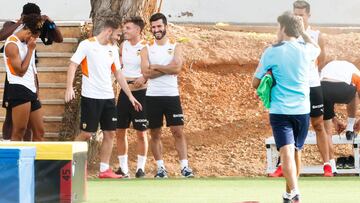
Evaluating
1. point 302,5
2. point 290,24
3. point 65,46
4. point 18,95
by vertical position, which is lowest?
point 65,46

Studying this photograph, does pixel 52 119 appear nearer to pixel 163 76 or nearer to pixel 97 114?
pixel 163 76

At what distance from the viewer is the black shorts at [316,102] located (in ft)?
46.0

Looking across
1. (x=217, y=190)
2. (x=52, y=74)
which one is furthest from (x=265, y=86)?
(x=52, y=74)

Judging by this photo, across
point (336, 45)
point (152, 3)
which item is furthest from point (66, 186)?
point (336, 45)

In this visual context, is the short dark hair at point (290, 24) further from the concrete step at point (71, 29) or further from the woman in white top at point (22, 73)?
the concrete step at point (71, 29)

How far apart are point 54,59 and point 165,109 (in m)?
3.86

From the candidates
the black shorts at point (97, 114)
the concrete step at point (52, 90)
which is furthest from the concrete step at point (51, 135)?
the black shorts at point (97, 114)

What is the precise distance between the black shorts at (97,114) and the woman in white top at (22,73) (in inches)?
35.6

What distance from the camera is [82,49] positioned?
46.6ft

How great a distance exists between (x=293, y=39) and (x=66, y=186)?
250cm

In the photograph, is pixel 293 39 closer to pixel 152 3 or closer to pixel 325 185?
pixel 325 185

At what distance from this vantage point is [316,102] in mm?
14031

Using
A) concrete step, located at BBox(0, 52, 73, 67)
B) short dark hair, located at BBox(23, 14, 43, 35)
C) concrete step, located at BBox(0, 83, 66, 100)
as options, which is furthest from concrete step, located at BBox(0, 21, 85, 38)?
short dark hair, located at BBox(23, 14, 43, 35)

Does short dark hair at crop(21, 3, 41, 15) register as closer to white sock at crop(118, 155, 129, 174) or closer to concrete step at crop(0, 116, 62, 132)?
white sock at crop(118, 155, 129, 174)
